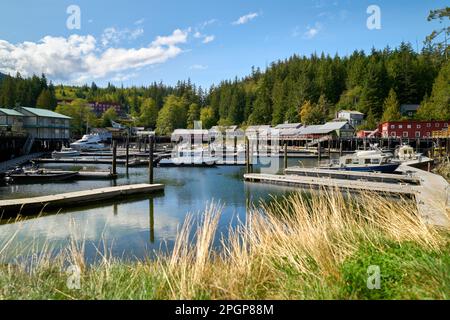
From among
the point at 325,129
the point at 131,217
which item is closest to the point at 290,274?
the point at 131,217

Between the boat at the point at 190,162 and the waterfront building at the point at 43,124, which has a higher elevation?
the waterfront building at the point at 43,124

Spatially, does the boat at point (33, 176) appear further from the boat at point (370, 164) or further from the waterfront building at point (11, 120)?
the waterfront building at point (11, 120)

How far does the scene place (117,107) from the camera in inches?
6038

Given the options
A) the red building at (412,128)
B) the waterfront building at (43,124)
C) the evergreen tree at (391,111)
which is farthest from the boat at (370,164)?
the evergreen tree at (391,111)

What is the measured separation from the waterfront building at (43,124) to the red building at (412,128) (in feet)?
199

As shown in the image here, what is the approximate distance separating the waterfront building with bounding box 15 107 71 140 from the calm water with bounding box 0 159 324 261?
1448 inches

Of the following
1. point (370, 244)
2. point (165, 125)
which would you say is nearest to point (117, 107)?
point (165, 125)

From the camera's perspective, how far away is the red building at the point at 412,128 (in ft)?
202

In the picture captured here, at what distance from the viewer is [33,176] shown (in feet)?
90.9
